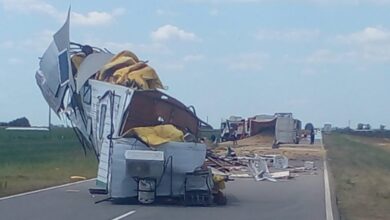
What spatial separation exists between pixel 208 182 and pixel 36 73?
383 inches

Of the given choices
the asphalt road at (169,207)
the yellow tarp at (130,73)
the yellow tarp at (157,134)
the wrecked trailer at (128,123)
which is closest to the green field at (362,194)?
the asphalt road at (169,207)

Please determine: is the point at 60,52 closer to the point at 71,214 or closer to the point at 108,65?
the point at 108,65

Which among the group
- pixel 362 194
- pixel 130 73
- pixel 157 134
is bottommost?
pixel 362 194

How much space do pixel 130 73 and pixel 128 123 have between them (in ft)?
7.52

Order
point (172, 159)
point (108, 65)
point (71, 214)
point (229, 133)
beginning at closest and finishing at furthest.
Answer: point (71, 214) < point (172, 159) < point (108, 65) < point (229, 133)

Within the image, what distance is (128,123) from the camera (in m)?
25.4

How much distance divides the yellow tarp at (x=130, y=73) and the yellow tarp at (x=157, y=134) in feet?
5.89

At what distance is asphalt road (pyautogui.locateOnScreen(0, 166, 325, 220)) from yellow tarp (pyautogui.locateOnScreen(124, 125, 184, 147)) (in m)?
1.79

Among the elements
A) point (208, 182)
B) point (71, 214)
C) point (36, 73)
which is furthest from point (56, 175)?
point (71, 214)

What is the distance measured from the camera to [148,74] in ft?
90.4

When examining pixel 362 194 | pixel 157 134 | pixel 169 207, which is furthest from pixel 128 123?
pixel 362 194

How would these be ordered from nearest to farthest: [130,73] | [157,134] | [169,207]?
[169,207], [157,134], [130,73]

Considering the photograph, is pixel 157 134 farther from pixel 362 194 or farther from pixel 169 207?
pixel 362 194

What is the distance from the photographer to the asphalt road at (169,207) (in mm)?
20519
